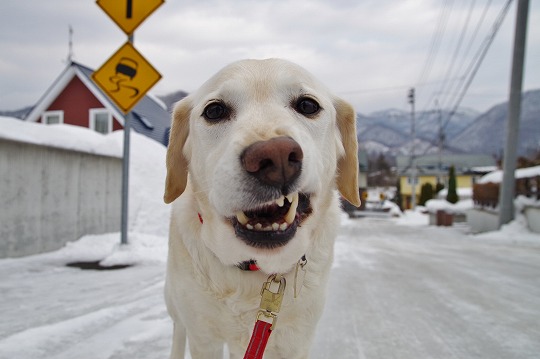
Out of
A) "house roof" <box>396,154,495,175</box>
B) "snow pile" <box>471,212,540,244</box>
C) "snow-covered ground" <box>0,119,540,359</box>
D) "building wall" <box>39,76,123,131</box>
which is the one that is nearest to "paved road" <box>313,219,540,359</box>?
"snow-covered ground" <box>0,119,540,359</box>

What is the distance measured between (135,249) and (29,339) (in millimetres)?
3084

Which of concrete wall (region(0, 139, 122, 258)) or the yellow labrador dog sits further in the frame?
concrete wall (region(0, 139, 122, 258))

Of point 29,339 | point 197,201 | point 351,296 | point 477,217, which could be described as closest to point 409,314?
point 351,296

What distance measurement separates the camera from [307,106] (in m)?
1.75

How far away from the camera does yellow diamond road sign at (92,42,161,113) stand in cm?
517

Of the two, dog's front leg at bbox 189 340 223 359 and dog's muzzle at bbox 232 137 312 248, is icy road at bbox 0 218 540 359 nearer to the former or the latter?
dog's front leg at bbox 189 340 223 359

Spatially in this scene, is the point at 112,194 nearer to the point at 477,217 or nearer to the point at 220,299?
the point at 220,299

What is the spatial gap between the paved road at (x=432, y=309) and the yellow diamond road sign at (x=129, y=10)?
4570 millimetres

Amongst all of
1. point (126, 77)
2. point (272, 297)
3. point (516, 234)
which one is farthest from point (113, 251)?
point (516, 234)

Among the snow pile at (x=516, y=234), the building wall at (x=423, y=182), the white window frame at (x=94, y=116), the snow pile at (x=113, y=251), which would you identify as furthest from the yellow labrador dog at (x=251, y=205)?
the building wall at (x=423, y=182)

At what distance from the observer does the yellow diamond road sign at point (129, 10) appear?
17.0 feet

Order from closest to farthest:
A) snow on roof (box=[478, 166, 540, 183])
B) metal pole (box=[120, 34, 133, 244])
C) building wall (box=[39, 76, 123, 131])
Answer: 1. metal pole (box=[120, 34, 133, 244])
2. snow on roof (box=[478, 166, 540, 183])
3. building wall (box=[39, 76, 123, 131])

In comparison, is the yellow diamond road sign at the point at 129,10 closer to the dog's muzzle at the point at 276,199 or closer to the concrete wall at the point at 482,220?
the dog's muzzle at the point at 276,199

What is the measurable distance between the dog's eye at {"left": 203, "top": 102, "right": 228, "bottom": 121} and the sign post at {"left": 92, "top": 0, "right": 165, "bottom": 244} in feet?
12.8
